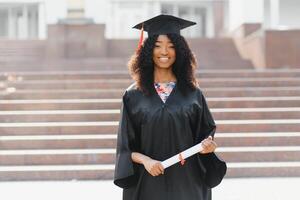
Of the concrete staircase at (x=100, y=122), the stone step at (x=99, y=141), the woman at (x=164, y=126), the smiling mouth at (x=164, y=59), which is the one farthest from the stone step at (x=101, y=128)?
the smiling mouth at (x=164, y=59)

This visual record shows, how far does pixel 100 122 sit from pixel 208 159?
5.85m

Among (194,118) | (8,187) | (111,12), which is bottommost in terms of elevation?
(8,187)

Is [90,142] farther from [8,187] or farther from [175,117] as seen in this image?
[175,117]

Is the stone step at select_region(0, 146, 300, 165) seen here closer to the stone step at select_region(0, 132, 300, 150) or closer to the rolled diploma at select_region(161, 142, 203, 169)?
the stone step at select_region(0, 132, 300, 150)

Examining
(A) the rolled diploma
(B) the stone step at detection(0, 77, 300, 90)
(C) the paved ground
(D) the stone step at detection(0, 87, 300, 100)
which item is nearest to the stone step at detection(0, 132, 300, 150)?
(C) the paved ground

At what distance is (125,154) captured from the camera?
2.47 meters

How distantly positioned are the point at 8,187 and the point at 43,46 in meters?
10.9

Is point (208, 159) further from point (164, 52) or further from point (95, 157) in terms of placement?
point (95, 157)

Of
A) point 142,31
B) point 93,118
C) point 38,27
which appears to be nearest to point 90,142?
point 93,118

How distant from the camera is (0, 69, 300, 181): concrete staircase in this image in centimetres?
689

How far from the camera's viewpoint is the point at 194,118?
2.49 meters

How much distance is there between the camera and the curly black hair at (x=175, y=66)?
99.9 inches

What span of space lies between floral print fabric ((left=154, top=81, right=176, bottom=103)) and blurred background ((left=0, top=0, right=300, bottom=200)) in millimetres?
3161

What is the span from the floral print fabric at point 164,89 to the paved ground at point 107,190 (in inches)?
124
